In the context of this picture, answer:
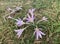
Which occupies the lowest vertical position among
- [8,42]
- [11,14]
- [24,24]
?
[8,42]

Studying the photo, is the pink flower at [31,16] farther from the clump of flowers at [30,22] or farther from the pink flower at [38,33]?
the pink flower at [38,33]

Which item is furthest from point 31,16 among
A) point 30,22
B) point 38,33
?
point 38,33

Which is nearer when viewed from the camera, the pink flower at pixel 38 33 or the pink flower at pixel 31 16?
the pink flower at pixel 38 33

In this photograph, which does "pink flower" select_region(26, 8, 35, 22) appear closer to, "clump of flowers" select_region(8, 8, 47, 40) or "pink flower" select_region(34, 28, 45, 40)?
"clump of flowers" select_region(8, 8, 47, 40)

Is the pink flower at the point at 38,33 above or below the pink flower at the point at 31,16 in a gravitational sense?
below

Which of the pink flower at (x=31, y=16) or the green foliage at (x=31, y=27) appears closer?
the green foliage at (x=31, y=27)

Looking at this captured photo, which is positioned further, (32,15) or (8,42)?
(32,15)

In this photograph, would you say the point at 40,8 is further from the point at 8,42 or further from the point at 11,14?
the point at 8,42

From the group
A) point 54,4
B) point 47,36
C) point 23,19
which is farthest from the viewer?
point 54,4

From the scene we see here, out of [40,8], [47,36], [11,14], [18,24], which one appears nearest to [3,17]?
[11,14]

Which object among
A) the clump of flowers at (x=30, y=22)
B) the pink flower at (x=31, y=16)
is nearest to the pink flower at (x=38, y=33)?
the clump of flowers at (x=30, y=22)

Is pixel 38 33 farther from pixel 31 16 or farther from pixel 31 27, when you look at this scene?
pixel 31 16
